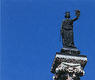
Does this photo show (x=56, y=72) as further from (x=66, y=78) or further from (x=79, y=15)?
(x=79, y=15)

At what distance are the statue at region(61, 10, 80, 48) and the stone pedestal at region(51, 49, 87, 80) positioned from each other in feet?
3.93

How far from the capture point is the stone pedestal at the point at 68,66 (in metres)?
17.8

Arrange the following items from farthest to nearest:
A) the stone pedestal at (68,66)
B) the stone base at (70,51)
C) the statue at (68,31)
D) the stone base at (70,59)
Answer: the statue at (68,31), the stone base at (70,51), the stone base at (70,59), the stone pedestal at (68,66)

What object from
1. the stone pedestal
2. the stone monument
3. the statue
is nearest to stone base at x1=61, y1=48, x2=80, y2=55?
the stone monument

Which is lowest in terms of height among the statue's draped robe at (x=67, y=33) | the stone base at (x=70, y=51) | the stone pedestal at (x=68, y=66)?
the stone pedestal at (x=68, y=66)

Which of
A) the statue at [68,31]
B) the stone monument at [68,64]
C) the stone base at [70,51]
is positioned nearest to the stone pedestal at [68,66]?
the stone monument at [68,64]

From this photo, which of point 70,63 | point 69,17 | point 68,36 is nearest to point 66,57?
point 70,63

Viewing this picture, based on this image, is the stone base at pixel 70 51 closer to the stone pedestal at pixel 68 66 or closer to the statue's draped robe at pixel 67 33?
the stone pedestal at pixel 68 66

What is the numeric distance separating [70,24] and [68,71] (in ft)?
11.6

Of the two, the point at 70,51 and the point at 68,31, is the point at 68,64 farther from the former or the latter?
the point at 68,31

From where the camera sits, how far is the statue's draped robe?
768 inches

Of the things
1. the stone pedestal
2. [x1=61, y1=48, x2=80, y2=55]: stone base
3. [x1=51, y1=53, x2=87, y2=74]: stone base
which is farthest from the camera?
[x1=61, y1=48, x2=80, y2=55]: stone base

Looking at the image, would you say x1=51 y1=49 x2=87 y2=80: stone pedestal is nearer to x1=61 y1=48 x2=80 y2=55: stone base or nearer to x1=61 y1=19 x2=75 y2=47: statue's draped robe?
x1=61 y1=48 x2=80 y2=55: stone base

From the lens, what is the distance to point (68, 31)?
20.0 m
